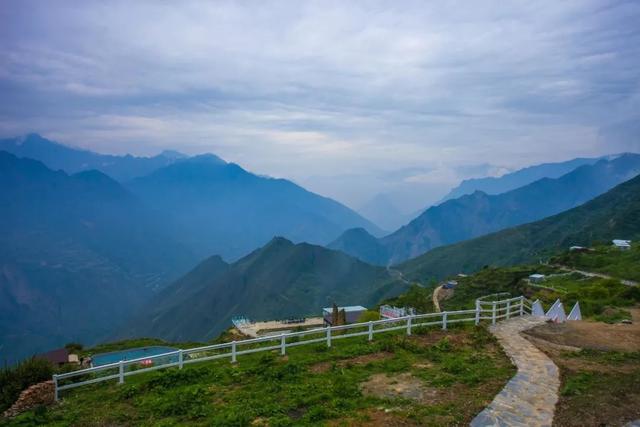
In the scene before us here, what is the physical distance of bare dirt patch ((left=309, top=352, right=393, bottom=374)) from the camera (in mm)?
13948

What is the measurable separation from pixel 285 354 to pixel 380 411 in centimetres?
669

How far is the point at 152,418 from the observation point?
10.8 metres

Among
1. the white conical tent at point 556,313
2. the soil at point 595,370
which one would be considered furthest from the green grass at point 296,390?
the white conical tent at point 556,313

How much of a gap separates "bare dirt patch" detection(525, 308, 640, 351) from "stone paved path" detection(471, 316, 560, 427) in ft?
6.12

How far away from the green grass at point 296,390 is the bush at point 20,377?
108 cm

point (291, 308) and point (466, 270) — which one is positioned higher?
point (466, 270)

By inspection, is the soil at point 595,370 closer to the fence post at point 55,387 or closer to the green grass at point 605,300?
the green grass at point 605,300

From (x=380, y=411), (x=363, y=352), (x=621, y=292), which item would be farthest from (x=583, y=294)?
(x=380, y=411)

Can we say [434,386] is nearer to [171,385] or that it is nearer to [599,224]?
[171,385]

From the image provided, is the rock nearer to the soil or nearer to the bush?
the bush

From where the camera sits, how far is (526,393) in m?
11.4

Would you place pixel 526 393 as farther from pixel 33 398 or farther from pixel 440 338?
pixel 33 398

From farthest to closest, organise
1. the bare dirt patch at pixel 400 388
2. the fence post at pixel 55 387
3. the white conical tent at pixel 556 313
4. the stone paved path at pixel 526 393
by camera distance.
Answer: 1. the white conical tent at pixel 556 313
2. the fence post at pixel 55 387
3. the bare dirt patch at pixel 400 388
4. the stone paved path at pixel 526 393

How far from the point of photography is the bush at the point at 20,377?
41.1 ft
